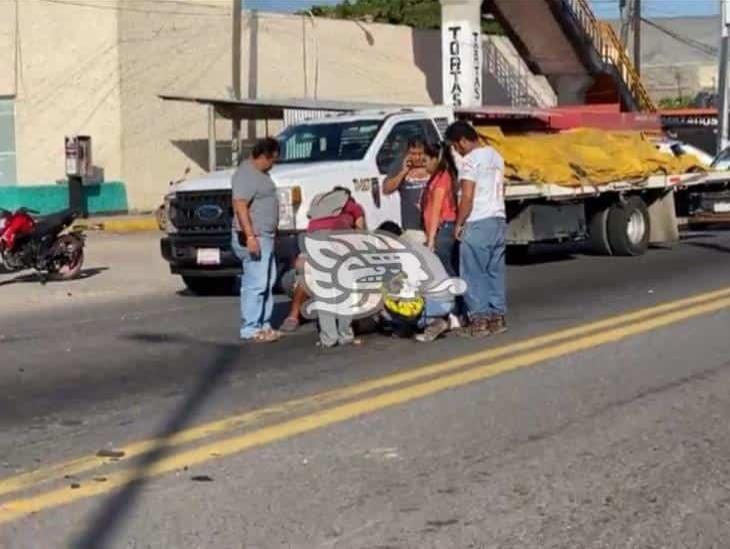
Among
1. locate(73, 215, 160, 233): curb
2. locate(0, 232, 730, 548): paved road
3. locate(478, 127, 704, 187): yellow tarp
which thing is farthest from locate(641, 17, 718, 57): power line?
locate(0, 232, 730, 548): paved road

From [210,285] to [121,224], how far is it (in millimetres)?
11925

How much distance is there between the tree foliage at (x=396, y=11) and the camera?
53175mm

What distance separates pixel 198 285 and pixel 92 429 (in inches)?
342

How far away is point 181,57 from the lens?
32562 millimetres

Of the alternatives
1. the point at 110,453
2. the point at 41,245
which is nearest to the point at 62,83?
the point at 41,245

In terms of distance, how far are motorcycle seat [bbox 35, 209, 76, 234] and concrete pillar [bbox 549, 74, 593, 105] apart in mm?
23058

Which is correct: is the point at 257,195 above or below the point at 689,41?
below

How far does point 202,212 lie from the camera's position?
1652 centimetres

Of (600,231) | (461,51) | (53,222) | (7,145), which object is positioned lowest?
(600,231)

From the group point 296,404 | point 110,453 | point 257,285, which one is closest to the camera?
point 110,453

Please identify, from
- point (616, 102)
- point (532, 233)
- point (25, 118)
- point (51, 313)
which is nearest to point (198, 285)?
point (51, 313)

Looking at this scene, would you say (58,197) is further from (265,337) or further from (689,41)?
(689,41)

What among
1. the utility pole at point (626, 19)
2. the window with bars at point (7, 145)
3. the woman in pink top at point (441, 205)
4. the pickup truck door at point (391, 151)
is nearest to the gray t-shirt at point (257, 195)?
the woman in pink top at point (441, 205)

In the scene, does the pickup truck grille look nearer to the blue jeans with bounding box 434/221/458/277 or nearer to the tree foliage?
the blue jeans with bounding box 434/221/458/277
